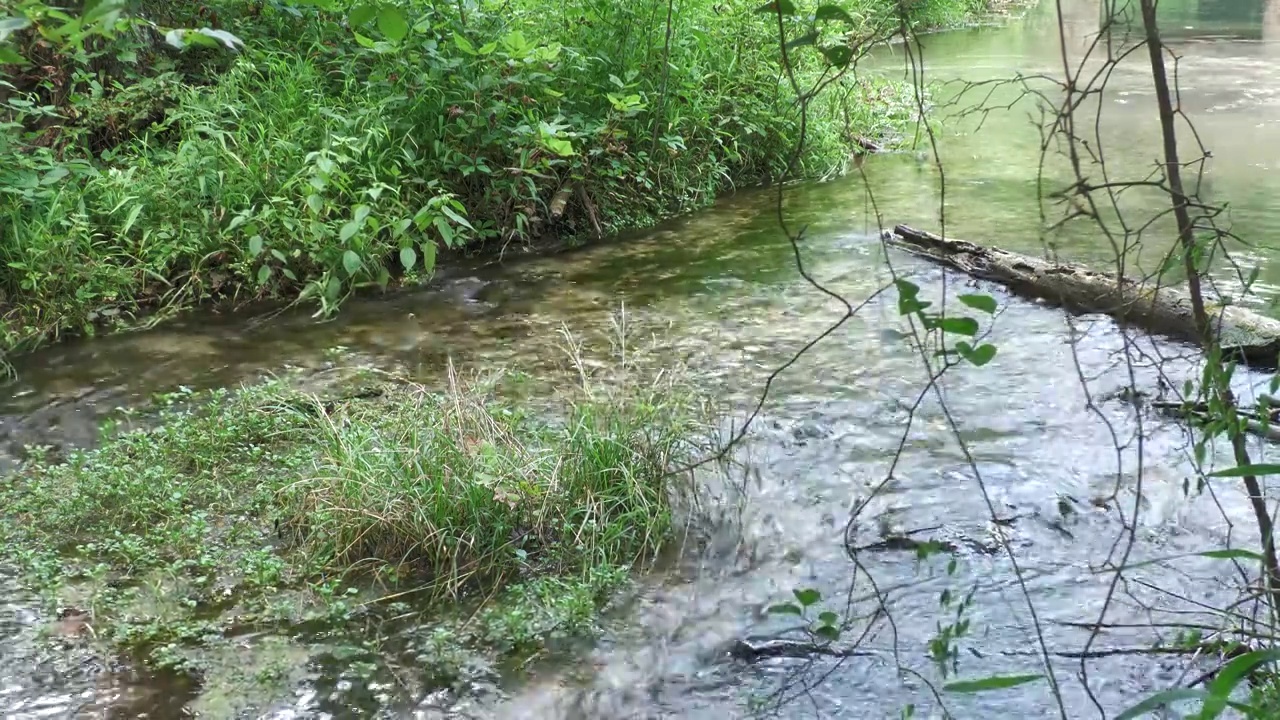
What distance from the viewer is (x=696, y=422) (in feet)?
12.3

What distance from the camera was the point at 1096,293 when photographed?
4.85 metres

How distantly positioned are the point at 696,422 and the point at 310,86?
399 cm

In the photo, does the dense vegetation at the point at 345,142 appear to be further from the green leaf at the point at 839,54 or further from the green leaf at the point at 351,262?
the green leaf at the point at 839,54

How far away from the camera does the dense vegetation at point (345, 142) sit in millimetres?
5465

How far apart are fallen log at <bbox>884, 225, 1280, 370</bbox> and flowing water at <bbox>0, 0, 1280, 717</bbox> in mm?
108

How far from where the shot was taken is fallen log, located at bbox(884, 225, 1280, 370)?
13.9ft

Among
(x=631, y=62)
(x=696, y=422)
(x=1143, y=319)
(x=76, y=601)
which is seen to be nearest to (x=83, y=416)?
(x=76, y=601)

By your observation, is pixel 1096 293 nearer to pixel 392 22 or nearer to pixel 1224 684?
pixel 1224 684

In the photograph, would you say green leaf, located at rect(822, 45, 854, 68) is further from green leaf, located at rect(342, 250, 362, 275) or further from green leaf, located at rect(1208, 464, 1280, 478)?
green leaf, located at rect(342, 250, 362, 275)

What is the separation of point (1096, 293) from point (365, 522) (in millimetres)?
3523

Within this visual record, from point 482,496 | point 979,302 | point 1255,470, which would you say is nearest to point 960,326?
point 979,302

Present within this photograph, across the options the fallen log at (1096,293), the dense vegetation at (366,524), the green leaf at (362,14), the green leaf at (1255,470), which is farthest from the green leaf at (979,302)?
the fallen log at (1096,293)

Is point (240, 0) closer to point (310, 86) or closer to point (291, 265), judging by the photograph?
point (310, 86)

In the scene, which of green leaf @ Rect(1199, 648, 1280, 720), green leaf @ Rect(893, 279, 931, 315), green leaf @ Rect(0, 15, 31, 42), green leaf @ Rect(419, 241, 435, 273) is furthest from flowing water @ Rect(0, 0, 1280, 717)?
green leaf @ Rect(0, 15, 31, 42)
